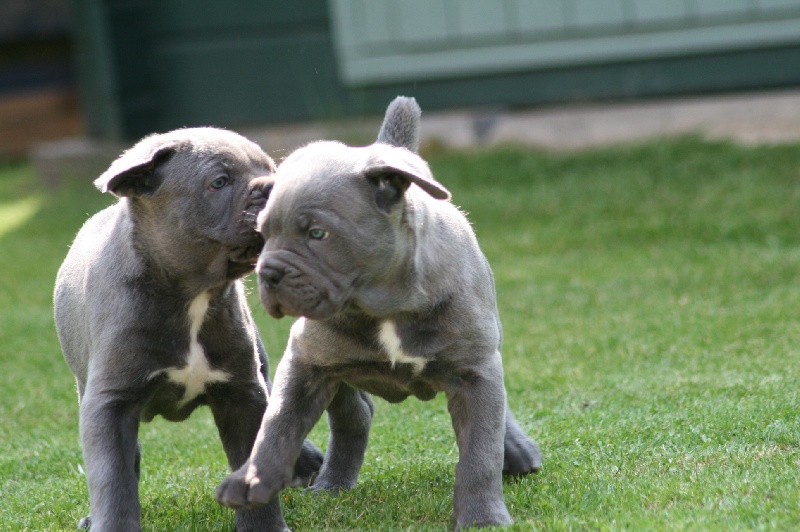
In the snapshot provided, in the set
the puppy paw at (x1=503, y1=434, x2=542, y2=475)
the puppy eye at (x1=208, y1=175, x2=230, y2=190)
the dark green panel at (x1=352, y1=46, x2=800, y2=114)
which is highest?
the puppy eye at (x1=208, y1=175, x2=230, y2=190)

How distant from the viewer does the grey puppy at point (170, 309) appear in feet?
14.3

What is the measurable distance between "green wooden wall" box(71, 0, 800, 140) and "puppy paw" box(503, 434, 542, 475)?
6.83 metres

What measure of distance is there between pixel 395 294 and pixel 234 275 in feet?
2.35

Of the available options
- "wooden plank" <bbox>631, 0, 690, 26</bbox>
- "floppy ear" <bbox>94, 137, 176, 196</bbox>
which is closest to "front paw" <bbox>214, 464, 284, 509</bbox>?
"floppy ear" <bbox>94, 137, 176, 196</bbox>

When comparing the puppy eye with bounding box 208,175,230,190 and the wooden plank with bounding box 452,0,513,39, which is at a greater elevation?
the puppy eye with bounding box 208,175,230,190

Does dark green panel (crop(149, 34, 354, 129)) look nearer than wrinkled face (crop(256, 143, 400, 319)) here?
No

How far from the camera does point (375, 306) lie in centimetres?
417

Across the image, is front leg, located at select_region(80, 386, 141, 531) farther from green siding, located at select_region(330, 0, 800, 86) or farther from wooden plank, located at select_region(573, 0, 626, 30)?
wooden plank, located at select_region(573, 0, 626, 30)

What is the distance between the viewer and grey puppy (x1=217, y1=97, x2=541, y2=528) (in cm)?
400

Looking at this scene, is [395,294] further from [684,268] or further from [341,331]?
[684,268]

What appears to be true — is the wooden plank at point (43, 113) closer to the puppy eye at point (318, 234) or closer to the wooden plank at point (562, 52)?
the wooden plank at point (562, 52)

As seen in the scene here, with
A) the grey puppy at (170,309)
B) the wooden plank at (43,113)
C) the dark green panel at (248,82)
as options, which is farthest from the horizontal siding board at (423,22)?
the grey puppy at (170,309)

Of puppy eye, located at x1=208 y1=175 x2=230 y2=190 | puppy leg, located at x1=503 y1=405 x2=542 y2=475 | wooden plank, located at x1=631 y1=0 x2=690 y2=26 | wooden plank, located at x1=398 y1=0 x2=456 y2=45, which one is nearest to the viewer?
puppy eye, located at x1=208 y1=175 x2=230 y2=190

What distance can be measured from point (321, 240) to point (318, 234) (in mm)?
23
